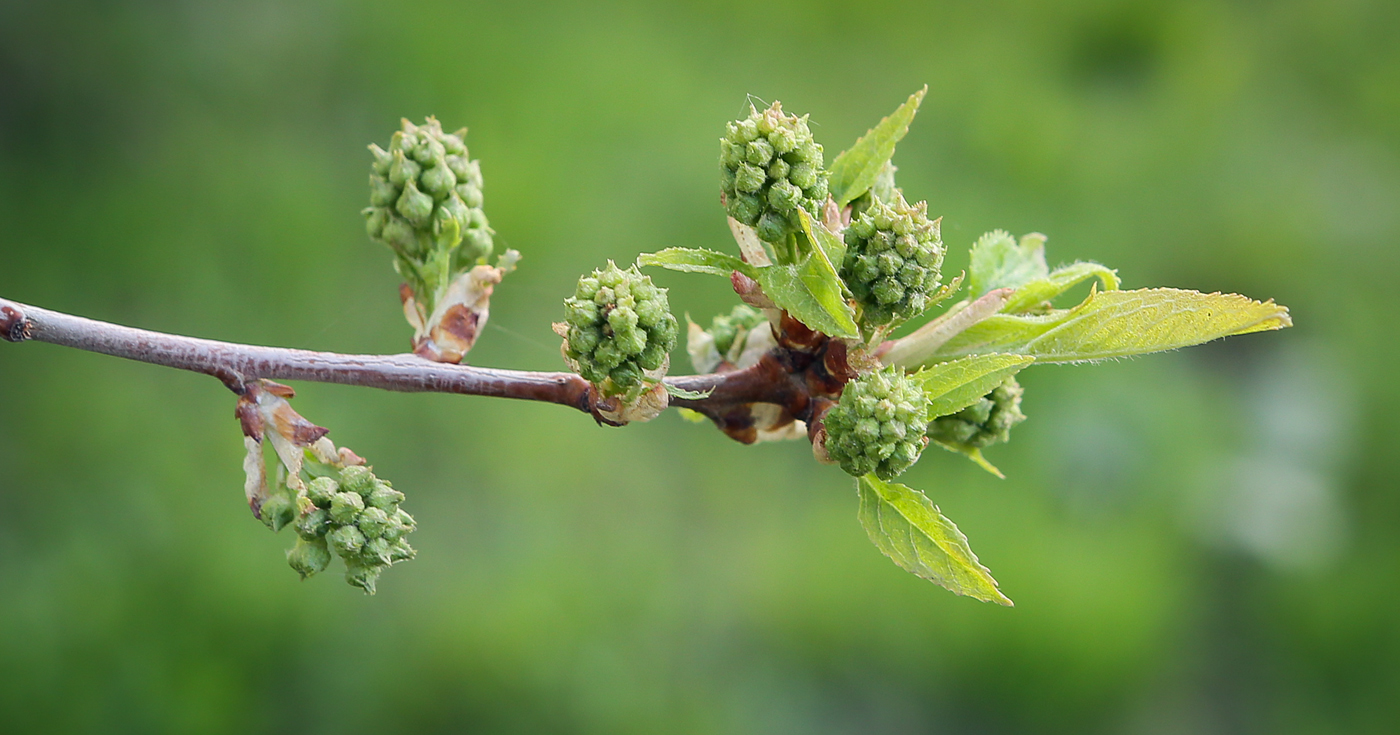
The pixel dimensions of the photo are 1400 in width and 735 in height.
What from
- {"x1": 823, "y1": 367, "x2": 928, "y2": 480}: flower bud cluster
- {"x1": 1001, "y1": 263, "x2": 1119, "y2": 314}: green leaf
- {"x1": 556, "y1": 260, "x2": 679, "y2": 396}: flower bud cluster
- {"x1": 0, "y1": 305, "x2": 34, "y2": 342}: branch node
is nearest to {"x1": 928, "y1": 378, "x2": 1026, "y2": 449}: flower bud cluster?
{"x1": 1001, "y1": 263, "x2": 1119, "y2": 314}: green leaf

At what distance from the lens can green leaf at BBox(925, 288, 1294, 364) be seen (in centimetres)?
134

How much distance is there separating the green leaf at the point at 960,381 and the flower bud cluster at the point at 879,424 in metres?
0.04

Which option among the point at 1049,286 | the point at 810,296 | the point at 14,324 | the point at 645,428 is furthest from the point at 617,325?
the point at 645,428

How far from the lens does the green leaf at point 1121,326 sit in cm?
134

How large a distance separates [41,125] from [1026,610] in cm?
359

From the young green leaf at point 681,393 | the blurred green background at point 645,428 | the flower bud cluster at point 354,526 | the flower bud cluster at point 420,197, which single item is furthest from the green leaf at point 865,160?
the blurred green background at point 645,428

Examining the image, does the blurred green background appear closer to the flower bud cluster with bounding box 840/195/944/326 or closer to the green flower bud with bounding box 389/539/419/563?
the green flower bud with bounding box 389/539/419/563

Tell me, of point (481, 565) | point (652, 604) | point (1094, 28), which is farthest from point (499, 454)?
point (1094, 28)

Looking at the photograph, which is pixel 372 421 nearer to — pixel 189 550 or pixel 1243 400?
pixel 189 550

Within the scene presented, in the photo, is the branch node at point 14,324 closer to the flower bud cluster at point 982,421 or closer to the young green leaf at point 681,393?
the young green leaf at point 681,393

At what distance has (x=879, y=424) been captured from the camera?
130cm

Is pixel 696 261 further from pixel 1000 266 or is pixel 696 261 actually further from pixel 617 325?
pixel 1000 266

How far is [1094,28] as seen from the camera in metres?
4.48

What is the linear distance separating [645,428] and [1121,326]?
2612 mm
